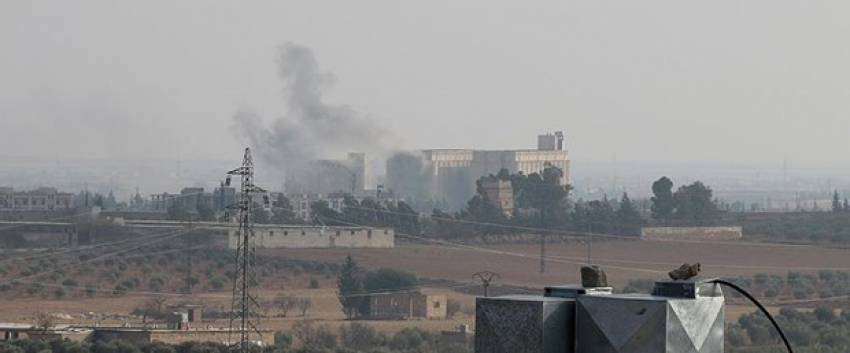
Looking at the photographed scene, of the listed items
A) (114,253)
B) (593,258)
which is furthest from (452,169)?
(114,253)

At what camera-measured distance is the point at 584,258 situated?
73.8 metres

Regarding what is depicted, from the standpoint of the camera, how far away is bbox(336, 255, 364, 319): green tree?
5419 cm

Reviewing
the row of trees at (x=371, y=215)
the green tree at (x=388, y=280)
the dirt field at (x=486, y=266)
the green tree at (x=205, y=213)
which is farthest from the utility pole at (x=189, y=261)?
the row of trees at (x=371, y=215)

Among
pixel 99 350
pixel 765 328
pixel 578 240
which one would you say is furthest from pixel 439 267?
pixel 99 350

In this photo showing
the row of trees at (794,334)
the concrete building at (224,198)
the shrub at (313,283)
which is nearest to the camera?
the row of trees at (794,334)

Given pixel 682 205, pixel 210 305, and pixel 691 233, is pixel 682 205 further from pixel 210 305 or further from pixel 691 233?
pixel 210 305

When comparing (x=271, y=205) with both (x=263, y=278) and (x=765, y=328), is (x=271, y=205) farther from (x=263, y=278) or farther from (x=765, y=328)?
(x=765, y=328)

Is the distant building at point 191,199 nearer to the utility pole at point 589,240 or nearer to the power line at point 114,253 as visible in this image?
the power line at point 114,253

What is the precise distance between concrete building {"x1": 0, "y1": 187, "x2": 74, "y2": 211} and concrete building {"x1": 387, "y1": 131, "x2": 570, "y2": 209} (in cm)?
2230

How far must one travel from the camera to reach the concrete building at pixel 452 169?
11800cm

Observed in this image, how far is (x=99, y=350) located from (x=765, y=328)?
11.9 m

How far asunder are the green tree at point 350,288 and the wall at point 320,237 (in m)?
9.69

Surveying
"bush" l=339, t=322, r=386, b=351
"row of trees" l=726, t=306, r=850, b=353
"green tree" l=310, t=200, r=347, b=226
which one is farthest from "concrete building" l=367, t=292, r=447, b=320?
"green tree" l=310, t=200, r=347, b=226

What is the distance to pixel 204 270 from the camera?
214 feet
